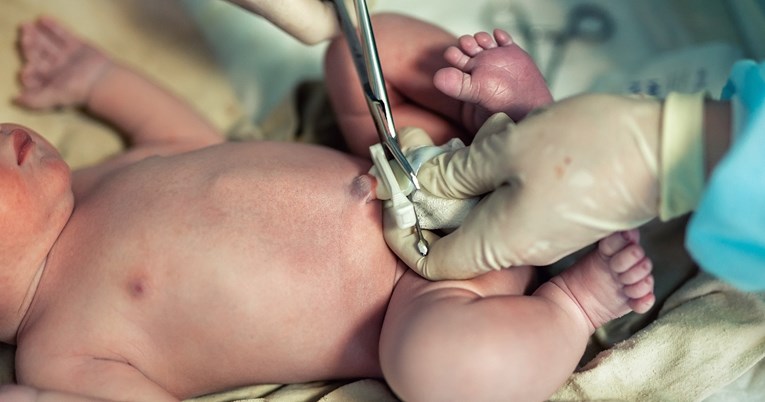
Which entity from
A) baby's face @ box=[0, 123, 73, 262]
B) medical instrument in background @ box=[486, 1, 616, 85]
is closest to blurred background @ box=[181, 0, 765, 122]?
medical instrument in background @ box=[486, 1, 616, 85]

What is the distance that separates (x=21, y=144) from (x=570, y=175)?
625 mm

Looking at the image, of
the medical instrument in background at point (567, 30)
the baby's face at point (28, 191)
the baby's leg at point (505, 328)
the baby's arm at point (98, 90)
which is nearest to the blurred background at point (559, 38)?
the medical instrument in background at point (567, 30)

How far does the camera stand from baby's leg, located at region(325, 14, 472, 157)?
0.95m

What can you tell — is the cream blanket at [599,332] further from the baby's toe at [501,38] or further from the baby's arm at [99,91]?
the baby's toe at [501,38]

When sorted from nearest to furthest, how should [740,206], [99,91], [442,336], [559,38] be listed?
[740,206], [442,336], [99,91], [559,38]

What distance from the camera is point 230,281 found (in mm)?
812

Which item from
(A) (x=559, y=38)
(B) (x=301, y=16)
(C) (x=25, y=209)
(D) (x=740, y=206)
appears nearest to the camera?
(D) (x=740, y=206)

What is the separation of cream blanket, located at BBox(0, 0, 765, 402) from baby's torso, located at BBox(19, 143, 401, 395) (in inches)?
2.9

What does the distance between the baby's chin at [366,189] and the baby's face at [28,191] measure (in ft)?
1.16

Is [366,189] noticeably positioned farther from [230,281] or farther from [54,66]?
[54,66]

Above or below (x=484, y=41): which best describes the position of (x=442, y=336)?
below

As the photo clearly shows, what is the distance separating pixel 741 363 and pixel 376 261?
0.42m

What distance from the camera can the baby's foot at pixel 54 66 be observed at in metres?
1.10

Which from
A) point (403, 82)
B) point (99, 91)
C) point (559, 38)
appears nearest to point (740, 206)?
point (403, 82)
